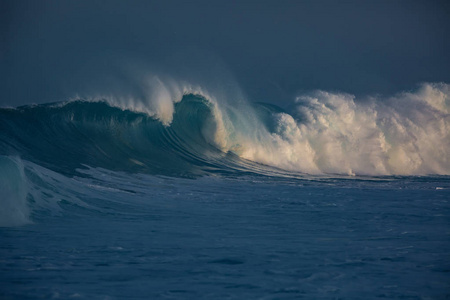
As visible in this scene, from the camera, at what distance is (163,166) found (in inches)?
496

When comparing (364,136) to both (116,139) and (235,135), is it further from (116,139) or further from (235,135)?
(116,139)

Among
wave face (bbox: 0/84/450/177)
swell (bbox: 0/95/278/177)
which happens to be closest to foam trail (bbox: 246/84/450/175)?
wave face (bbox: 0/84/450/177)

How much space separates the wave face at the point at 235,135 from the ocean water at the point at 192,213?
69 millimetres

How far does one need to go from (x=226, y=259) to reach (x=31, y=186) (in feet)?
11.8

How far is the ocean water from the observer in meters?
3.83

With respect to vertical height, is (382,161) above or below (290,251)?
above

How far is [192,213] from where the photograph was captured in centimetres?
696

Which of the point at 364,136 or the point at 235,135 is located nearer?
the point at 235,135

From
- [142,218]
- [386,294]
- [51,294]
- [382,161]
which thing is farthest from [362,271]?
[382,161]

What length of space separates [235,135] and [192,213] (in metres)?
10.6

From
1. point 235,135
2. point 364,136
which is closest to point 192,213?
point 235,135

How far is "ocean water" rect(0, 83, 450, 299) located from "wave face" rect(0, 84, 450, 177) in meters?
0.07

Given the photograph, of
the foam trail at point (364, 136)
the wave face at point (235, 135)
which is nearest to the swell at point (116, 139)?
the wave face at point (235, 135)

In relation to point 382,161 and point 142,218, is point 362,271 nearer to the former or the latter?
point 142,218
